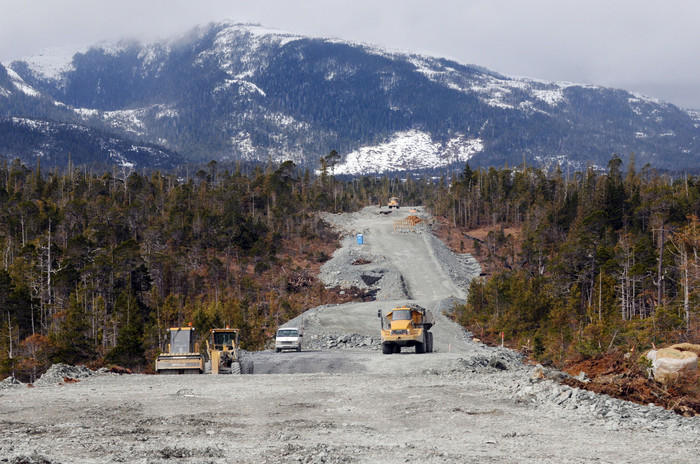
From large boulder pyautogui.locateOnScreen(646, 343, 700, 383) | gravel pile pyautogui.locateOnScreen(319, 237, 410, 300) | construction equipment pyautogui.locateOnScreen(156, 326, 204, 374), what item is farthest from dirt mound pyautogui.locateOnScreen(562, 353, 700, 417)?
gravel pile pyautogui.locateOnScreen(319, 237, 410, 300)

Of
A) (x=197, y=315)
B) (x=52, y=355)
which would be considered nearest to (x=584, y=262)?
(x=197, y=315)

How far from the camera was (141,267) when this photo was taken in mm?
70062

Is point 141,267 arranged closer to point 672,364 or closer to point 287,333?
point 287,333

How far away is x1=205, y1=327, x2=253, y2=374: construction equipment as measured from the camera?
30.9 m

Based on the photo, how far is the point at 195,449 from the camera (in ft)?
37.8

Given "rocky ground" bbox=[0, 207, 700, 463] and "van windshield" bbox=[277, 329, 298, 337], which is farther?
"van windshield" bbox=[277, 329, 298, 337]

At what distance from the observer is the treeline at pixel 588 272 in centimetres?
3834

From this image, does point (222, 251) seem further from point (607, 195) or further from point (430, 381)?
point (430, 381)

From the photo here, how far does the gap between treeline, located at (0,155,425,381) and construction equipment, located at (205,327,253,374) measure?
1524cm

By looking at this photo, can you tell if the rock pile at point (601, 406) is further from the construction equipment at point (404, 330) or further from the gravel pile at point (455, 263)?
the gravel pile at point (455, 263)

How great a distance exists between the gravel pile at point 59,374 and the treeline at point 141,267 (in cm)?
2087

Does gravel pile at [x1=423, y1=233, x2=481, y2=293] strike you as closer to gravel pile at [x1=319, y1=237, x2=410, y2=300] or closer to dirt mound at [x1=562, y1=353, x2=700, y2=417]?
gravel pile at [x1=319, y1=237, x2=410, y2=300]

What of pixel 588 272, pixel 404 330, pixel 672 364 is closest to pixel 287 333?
pixel 404 330

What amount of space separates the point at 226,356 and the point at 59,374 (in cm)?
900
